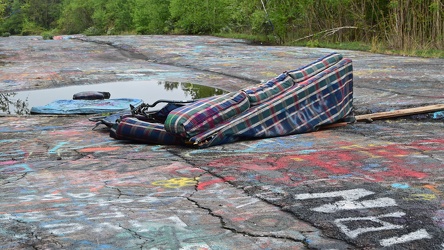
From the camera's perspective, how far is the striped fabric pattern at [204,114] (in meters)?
5.18

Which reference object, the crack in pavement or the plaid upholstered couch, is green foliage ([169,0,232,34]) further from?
the plaid upholstered couch

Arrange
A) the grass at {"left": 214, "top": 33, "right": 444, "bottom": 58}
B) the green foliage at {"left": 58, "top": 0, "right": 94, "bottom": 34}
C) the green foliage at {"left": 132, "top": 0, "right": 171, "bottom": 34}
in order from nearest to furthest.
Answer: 1. the grass at {"left": 214, "top": 33, "right": 444, "bottom": 58}
2. the green foliage at {"left": 132, "top": 0, "right": 171, "bottom": 34}
3. the green foliage at {"left": 58, "top": 0, "right": 94, "bottom": 34}

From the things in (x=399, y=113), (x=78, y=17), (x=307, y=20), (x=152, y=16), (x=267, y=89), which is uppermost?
(x=267, y=89)

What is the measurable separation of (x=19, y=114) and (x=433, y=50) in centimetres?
903

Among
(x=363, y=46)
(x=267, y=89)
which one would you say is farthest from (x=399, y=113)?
(x=363, y=46)

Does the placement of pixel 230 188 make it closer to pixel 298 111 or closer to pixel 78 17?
pixel 298 111

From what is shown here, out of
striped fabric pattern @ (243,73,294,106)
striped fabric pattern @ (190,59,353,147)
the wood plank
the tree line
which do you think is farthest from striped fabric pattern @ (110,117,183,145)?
the tree line

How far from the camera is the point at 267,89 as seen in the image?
5.79 meters

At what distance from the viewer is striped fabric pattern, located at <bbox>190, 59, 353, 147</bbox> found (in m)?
5.36

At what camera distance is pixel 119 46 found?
701 inches

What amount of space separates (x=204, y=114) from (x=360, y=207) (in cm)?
225

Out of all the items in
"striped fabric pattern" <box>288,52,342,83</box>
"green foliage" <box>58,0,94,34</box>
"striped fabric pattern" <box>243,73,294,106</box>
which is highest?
"striped fabric pattern" <box>288,52,342,83</box>

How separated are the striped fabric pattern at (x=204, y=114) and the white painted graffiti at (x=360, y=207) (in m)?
1.80

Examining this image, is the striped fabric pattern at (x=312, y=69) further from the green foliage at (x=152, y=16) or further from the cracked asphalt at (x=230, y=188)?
the green foliage at (x=152, y=16)
